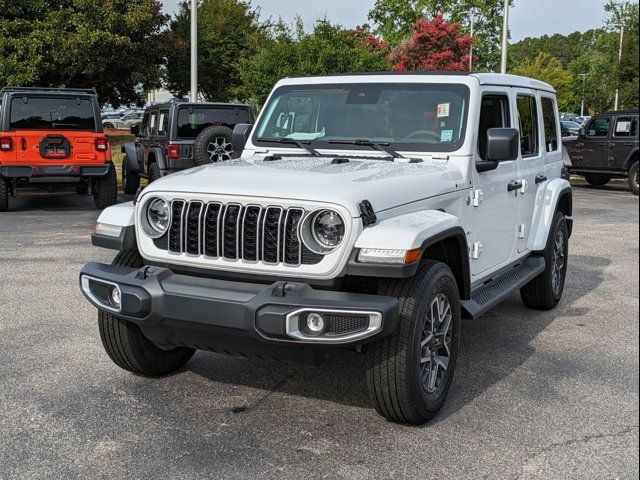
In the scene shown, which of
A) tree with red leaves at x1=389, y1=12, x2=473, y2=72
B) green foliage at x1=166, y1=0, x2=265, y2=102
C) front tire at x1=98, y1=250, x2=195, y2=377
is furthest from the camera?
tree with red leaves at x1=389, y1=12, x2=473, y2=72

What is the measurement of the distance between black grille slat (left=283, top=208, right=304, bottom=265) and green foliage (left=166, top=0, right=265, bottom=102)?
26.8m

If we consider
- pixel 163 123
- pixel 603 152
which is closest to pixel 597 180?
pixel 603 152

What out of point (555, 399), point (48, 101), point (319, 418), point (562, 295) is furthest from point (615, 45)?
point (48, 101)

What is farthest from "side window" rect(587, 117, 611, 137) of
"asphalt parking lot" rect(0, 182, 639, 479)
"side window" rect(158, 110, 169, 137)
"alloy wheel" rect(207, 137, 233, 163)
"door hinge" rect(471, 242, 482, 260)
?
"door hinge" rect(471, 242, 482, 260)

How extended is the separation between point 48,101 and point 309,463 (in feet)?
36.0

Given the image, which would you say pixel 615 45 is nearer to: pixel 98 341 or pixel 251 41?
pixel 98 341

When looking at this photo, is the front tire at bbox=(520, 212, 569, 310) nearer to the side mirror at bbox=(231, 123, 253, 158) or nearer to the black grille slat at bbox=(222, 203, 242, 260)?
the side mirror at bbox=(231, 123, 253, 158)

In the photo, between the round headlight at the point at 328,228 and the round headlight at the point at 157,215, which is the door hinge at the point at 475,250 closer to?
the round headlight at the point at 328,228

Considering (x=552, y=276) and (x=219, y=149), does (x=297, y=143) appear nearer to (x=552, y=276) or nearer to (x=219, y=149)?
(x=552, y=276)

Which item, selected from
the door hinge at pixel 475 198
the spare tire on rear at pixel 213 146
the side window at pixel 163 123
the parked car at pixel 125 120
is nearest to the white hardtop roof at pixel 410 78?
the door hinge at pixel 475 198

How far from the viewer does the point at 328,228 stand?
353 centimetres

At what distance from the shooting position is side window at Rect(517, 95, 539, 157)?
5.71 meters

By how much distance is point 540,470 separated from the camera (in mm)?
3367

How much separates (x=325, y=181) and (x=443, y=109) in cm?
144
